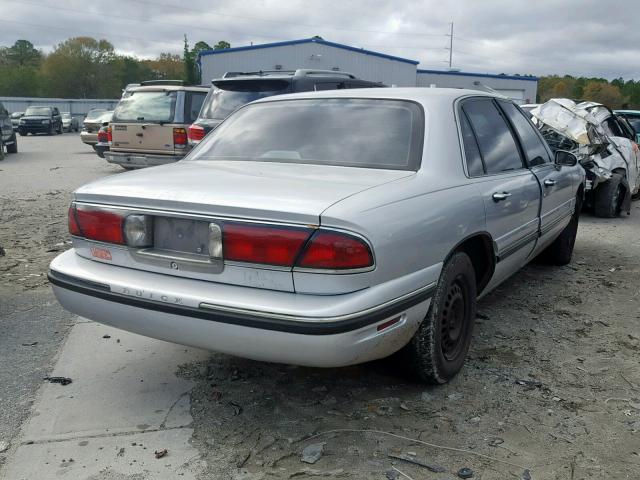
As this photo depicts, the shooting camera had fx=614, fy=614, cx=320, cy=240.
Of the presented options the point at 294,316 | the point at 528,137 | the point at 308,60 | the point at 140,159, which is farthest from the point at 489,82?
the point at 294,316

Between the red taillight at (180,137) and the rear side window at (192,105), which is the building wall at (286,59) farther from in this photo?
the red taillight at (180,137)

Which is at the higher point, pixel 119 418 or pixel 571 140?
pixel 571 140

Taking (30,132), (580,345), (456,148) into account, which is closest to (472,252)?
(456,148)

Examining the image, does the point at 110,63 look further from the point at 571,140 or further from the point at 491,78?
the point at 571,140

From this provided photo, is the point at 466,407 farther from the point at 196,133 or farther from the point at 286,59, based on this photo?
the point at 286,59

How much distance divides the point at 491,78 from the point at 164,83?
1203 inches

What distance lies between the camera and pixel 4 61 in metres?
96.1

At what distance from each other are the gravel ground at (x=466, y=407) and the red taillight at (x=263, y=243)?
0.90 m

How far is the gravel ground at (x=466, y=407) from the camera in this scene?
2.71 m

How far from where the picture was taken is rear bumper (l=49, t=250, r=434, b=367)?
2.51 metres

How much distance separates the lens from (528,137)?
15.6 ft

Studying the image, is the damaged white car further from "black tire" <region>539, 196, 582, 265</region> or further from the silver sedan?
the silver sedan

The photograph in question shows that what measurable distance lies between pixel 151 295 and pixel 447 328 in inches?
62.8

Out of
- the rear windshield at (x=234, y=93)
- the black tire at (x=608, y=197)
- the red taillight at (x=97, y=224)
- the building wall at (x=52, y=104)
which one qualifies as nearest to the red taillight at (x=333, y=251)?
the red taillight at (x=97, y=224)
